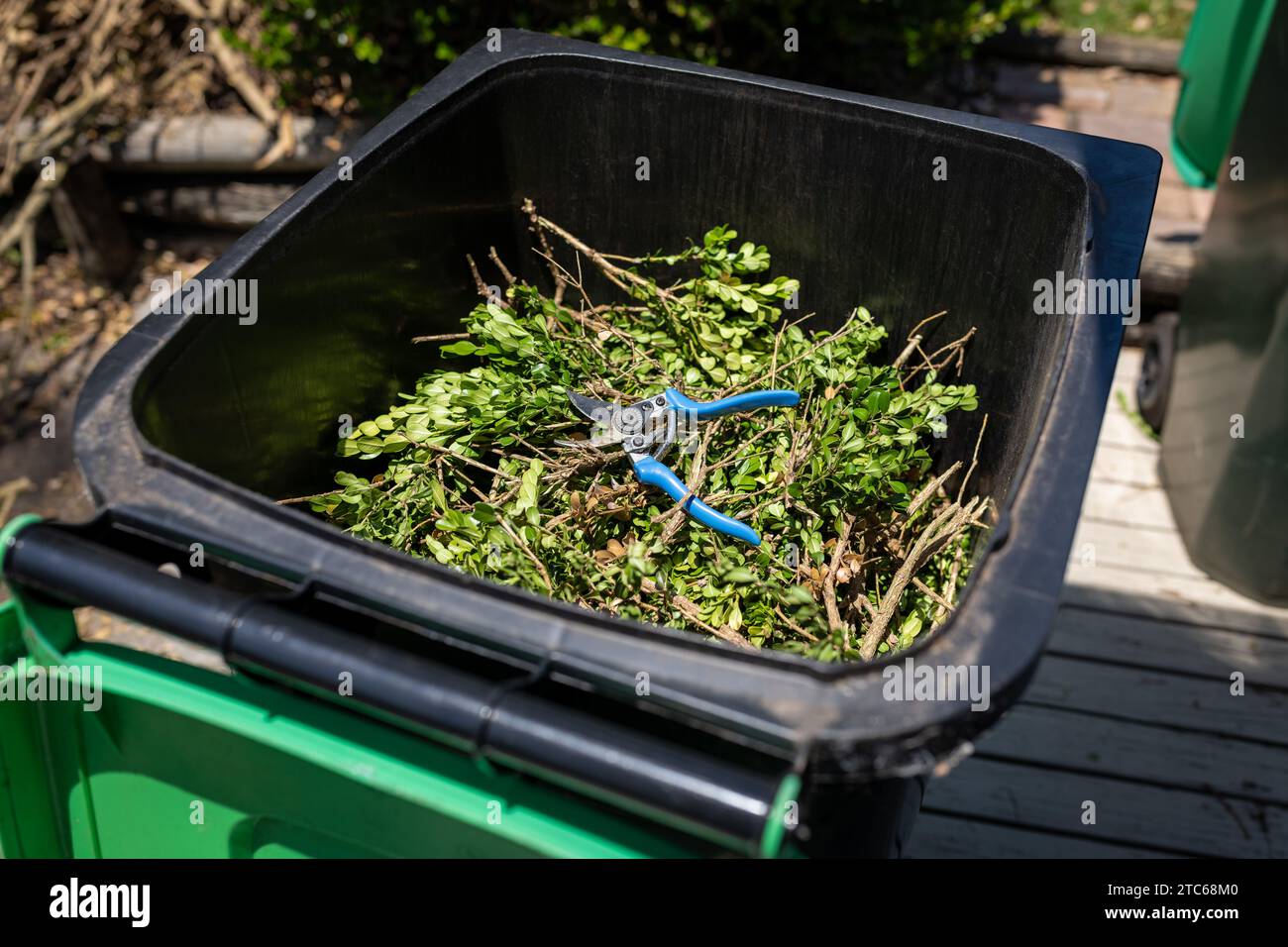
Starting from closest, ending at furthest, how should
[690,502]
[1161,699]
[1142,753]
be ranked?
1. [690,502]
2. [1142,753]
3. [1161,699]

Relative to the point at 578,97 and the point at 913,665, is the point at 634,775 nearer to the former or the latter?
the point at 913,665

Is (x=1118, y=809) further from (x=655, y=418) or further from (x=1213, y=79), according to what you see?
(x=1213, y=79)

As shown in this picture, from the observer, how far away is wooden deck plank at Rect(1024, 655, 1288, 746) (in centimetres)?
266

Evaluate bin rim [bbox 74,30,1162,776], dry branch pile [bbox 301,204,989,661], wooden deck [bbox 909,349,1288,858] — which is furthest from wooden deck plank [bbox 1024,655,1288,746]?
bin rim [bbox 74,30,1162,776]

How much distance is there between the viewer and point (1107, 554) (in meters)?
3.09

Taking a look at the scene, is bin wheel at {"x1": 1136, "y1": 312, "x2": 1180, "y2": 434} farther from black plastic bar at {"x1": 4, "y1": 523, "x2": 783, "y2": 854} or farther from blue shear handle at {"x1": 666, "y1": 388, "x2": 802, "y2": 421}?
black plastic bar at {"x1": 4, "y1": 523, "x2": 783, "y2": 854}

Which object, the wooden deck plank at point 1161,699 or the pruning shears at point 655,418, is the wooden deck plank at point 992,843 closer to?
the wooden deck plank at point 1161,699

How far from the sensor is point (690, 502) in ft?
5.47

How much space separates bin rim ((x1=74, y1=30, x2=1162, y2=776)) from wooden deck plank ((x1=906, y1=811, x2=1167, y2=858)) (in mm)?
1467

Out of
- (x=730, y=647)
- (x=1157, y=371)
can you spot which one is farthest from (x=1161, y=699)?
(x=730, y=647)

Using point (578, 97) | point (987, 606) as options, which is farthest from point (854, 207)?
point (987, 606)

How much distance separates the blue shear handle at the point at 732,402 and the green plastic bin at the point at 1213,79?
7.34 feet

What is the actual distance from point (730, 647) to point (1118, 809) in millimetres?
1887
